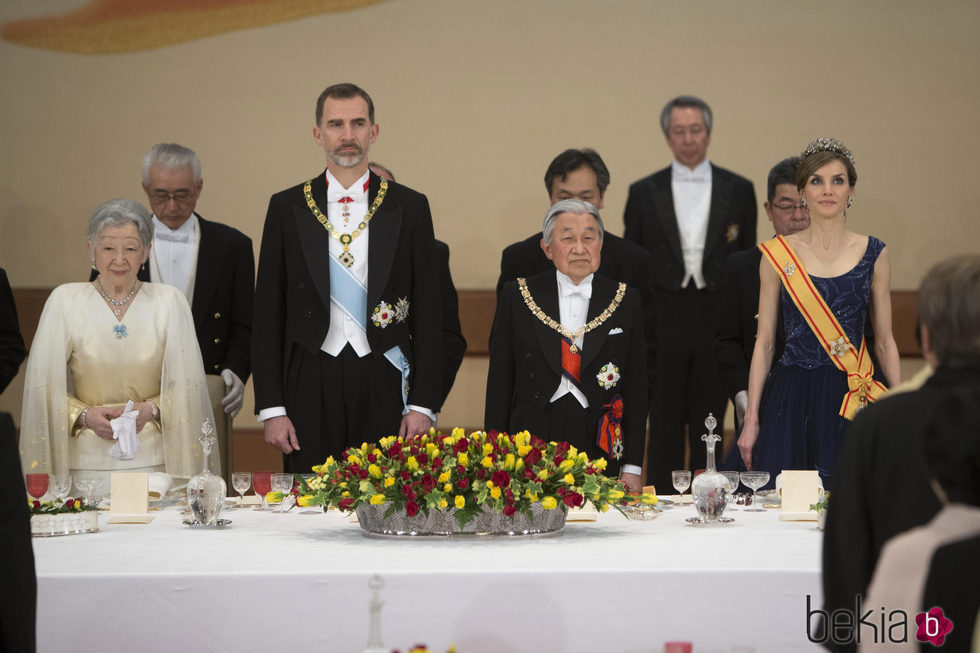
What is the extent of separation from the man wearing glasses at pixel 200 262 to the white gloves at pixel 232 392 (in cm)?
8

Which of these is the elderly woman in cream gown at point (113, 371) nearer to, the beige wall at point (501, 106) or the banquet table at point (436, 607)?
the banquet table at point (436, 607)

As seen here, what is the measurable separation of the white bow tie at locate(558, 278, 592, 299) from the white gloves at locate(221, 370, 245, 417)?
3.73ft

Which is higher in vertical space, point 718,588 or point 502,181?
point 502,181

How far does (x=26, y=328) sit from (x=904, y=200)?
13.2 ft

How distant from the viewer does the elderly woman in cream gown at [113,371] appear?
11.2ft

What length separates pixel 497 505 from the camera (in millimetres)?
2473

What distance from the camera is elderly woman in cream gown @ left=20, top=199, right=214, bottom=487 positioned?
11.2 feet

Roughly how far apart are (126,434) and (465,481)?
48.6 inches

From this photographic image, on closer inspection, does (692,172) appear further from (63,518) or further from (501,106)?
(63,518)

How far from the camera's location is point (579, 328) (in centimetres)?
353

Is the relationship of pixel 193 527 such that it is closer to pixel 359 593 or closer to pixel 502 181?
pixel 359 593

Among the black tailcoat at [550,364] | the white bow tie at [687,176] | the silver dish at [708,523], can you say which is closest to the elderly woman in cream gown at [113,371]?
the black tailcoat at [550,364]

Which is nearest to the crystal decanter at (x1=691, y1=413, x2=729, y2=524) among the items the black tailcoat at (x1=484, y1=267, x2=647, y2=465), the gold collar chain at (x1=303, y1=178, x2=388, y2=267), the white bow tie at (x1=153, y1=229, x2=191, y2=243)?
the black tailcoat at (x1=484, y1=267, x2=647, y2=465)

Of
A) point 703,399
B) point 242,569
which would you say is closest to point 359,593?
point 242,569
